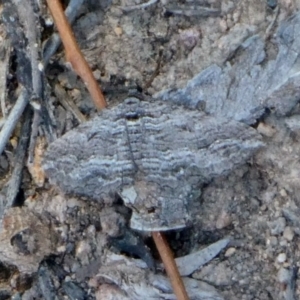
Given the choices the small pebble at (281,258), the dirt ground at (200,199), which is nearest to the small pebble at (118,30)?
the dirt ground at (200,199)

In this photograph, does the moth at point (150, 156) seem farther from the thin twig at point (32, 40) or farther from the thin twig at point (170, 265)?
the thin twig at point (32, 40)

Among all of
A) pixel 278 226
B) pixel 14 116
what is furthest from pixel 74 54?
pixel 278 226

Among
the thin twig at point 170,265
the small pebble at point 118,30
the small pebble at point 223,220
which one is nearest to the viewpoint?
the thin twig at point 170,265

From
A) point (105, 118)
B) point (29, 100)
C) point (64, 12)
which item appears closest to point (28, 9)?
point (64, 12)

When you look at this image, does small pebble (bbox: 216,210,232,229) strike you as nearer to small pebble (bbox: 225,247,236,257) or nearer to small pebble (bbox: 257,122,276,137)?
small pebble (bbox: 225,247,236,257)

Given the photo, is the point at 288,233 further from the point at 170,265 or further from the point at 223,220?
the point at 170,265
